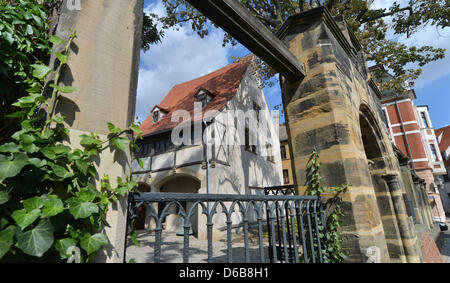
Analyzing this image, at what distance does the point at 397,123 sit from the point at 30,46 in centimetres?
2726

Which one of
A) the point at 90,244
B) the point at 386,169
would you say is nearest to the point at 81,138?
the point at 90,244

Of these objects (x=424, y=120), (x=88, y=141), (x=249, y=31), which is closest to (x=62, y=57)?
(x=88, y=141)

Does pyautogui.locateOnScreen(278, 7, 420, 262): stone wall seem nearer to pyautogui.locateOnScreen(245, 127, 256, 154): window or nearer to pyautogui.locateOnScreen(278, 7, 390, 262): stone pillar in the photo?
pyautogui.locateOnScreen(278, 7, 390, 262): stone pillar

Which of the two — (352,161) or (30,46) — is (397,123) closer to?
(352,161)

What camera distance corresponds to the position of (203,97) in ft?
40.2

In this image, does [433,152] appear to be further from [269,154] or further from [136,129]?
[136,129]

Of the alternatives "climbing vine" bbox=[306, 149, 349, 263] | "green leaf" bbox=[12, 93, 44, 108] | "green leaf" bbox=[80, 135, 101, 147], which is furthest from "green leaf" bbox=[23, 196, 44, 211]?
"climbing vine" bbox=[306, 149, 349, 263]

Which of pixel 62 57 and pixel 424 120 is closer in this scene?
pixel 62 57

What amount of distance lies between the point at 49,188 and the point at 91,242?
25 centimetres

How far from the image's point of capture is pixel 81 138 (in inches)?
41.8

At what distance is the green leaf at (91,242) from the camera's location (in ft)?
2.84

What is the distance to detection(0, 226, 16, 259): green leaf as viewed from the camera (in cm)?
68

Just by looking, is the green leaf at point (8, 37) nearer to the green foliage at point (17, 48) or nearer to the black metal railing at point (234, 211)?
the green foliage at point (17, 48)

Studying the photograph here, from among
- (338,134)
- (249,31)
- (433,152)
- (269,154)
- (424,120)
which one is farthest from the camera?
(424,120)
